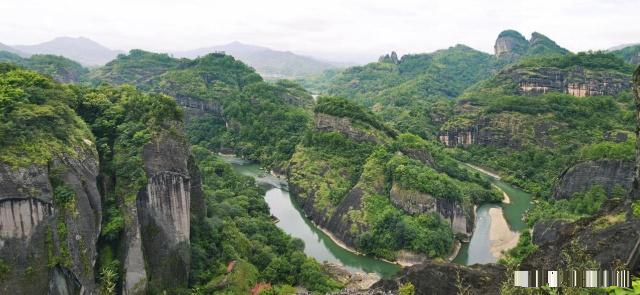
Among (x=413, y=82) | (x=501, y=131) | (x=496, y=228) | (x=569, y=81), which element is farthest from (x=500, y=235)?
(x=413, y=82)

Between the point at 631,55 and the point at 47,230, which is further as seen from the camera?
the point at 631,55

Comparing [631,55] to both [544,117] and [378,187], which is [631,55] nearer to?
[544,117]

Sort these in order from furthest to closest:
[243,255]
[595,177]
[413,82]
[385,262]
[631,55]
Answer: [413,82], [631,55], [595,177], [385,262], [243,255]

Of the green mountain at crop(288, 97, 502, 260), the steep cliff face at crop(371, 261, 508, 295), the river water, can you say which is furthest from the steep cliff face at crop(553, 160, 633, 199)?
the steep cliff face at crop(371, 261, 508, 295)

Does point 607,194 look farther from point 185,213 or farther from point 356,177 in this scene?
point 185,213

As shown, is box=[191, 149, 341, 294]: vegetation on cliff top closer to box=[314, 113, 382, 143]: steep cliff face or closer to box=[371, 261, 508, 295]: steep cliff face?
box=[371, 261, 508, 295]: steep cliff face

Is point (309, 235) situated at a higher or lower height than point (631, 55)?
lower

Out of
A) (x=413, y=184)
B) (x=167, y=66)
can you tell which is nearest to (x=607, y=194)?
(x=413, y=184)
